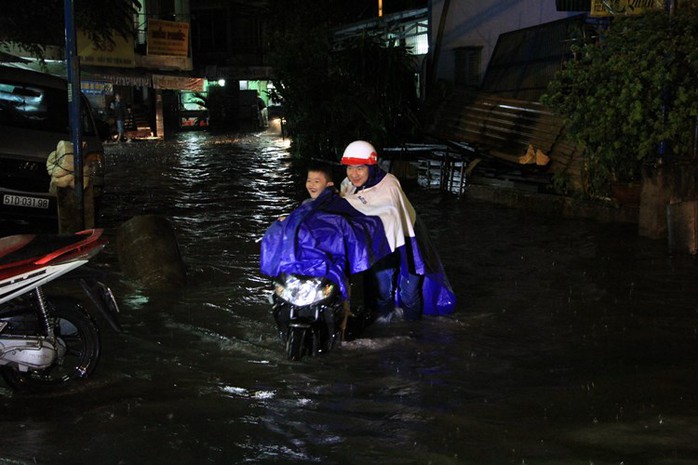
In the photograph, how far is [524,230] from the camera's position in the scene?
1177 centimetres

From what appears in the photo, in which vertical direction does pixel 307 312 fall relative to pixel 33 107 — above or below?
below

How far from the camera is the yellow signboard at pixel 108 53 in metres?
28.0

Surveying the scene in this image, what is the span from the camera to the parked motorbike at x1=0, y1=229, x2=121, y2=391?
16.9 feet

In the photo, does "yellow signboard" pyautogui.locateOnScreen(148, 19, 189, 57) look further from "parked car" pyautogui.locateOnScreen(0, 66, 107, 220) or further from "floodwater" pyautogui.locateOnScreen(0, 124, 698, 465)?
"floodwater" pyautogui.locateOnScreen(0, 124, 698, 465)

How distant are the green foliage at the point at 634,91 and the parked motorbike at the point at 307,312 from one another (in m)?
6.27

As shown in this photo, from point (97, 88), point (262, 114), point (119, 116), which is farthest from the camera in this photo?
point (262, 114)

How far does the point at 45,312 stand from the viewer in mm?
5363

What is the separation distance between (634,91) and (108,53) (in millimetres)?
23114

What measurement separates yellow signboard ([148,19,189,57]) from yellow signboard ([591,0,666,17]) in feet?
76.7

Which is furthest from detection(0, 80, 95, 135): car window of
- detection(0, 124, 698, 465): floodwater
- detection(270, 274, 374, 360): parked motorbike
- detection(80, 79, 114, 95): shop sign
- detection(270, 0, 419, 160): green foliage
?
detection(80, 79, 114, 95): shop sign

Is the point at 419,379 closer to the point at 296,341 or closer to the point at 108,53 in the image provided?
the point at 296,341

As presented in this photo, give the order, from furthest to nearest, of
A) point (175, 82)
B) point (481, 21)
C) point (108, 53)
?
1. point (175, 82)
2. point (108, 53)
3. point (481, 21)

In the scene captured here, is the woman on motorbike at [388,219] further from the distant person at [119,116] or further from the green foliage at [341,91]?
the distant person at [119,116]

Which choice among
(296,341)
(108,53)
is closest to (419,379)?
(296,341)
